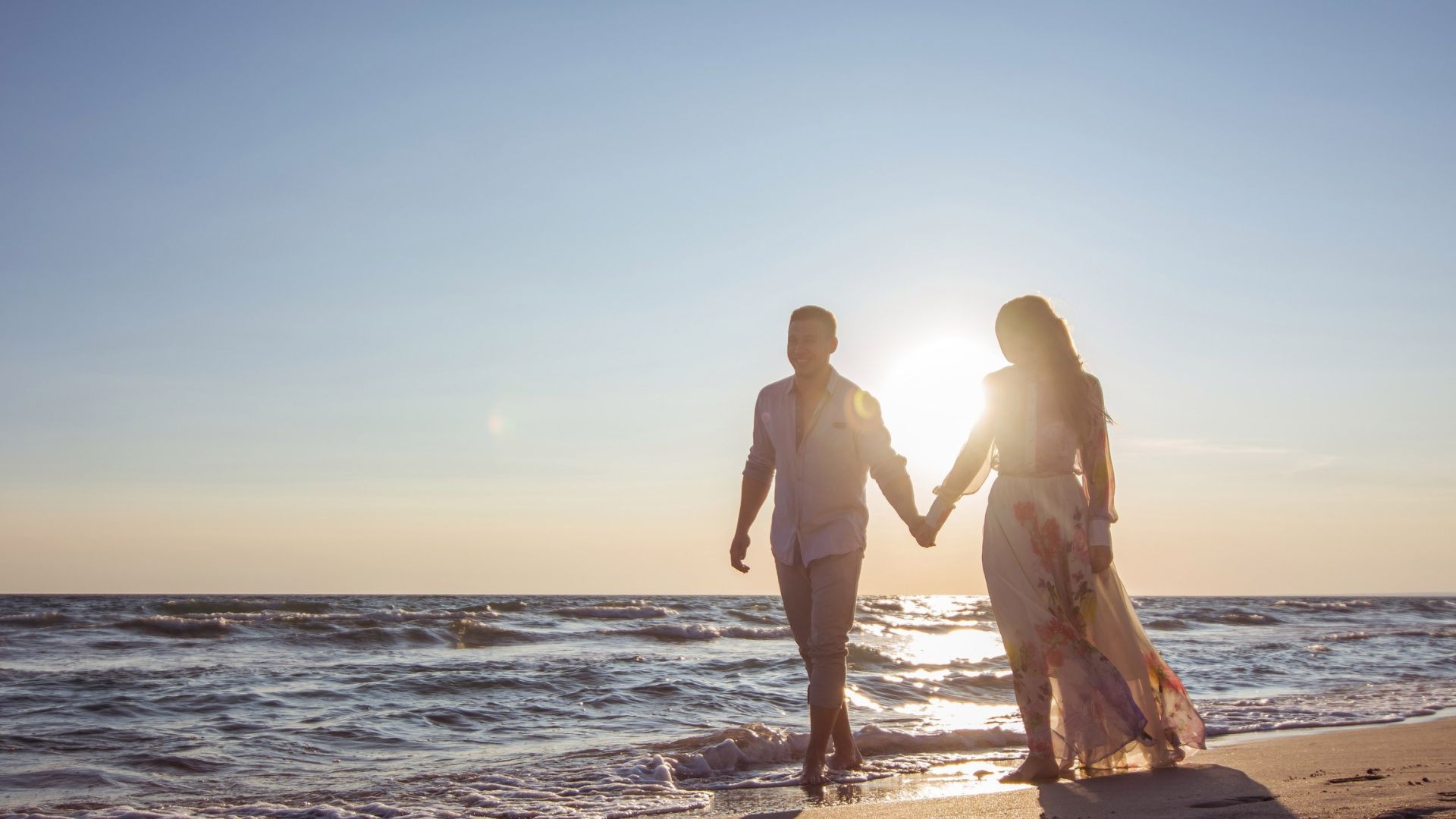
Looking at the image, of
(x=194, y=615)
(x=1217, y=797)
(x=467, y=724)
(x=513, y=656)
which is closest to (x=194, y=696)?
(x=467, y=724)

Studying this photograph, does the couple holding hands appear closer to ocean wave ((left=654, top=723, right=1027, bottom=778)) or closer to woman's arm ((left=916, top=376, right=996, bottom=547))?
woman's arm ((left=916, top=376, right=996, bottom=547))

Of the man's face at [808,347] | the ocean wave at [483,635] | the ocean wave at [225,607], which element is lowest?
the ocean wave at [225,607]

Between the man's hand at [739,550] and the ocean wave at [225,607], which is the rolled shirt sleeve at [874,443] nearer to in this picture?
the man's hand at [739,550]

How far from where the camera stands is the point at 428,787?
16.6 feet

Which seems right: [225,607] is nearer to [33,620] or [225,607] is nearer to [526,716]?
[33,620]

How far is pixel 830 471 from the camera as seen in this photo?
4508mm

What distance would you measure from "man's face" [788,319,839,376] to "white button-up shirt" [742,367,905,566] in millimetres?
84

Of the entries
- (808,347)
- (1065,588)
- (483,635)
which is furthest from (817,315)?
(483,635)

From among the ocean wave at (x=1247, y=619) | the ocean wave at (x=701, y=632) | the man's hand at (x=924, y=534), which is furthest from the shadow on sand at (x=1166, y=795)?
the ocean wave at (x=1247, y=619)

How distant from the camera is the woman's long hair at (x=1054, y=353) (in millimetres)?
4121

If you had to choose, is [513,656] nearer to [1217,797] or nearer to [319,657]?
[319,657]

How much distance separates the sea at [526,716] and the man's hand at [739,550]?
1011 mm

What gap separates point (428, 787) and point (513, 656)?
8.48 meters

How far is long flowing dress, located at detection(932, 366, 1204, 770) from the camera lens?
159 inches
